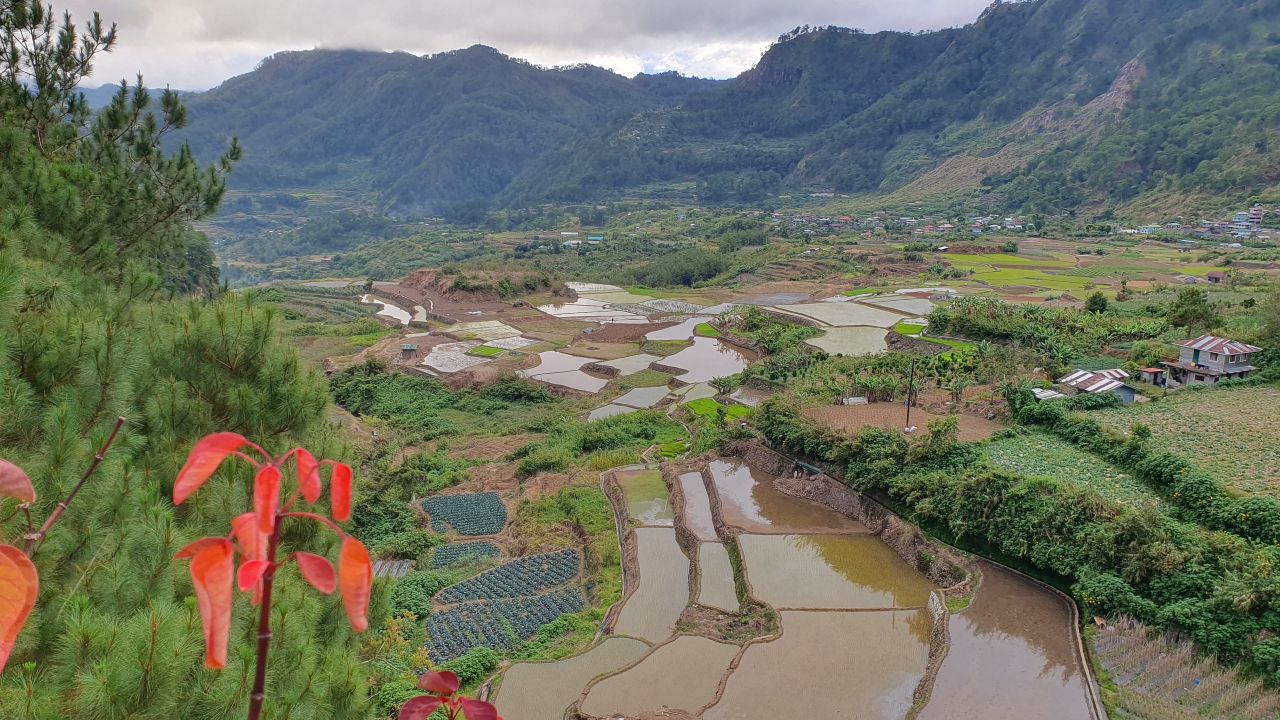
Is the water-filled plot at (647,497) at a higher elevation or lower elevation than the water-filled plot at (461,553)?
higher

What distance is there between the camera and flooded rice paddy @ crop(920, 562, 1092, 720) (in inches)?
418

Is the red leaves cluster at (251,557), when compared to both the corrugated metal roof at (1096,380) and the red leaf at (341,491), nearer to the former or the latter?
the red leaf at (341,491)

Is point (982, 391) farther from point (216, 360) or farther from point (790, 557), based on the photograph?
point (216, 360)

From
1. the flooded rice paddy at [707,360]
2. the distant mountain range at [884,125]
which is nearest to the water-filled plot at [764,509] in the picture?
the flooded rice paddy at [707,360]

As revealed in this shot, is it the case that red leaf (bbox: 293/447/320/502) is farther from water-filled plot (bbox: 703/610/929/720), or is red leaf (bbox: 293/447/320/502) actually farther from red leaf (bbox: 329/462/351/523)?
water-filled plot (bbox: 703/610/929/720)

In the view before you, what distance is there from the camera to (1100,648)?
11531mm

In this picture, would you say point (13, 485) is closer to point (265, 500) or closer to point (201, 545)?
point (201, 545)

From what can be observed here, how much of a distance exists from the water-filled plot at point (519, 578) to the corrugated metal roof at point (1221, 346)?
17.8 metres

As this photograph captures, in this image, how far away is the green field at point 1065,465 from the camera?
14484 millimetres

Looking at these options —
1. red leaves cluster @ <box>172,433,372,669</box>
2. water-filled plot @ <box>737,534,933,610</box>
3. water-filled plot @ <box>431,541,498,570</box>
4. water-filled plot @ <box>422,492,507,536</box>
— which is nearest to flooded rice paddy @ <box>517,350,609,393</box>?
water-filled plot @ <box>422,492,507,536</box>

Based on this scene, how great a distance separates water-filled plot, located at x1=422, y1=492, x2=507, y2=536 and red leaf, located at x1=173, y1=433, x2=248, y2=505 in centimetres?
1814

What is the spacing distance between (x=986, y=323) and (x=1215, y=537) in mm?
19171

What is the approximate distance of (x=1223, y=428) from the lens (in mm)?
16828

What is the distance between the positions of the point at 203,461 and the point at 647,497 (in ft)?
61.3
